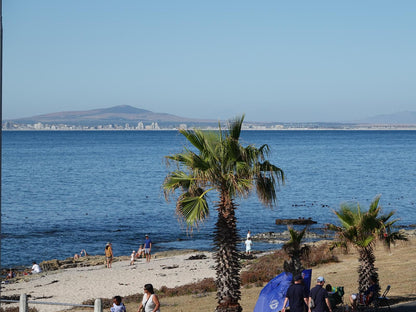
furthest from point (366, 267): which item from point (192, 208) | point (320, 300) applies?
point (192, 208)

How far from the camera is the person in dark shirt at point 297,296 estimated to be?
1367 cm

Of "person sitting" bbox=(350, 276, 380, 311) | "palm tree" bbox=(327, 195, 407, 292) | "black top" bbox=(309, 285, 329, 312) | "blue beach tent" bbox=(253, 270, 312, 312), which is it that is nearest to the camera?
"black top" bbox=(309, 285, 329, 312)

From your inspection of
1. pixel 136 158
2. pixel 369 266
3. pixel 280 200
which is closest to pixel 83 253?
pixel 369 266

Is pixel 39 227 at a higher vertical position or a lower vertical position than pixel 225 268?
lower

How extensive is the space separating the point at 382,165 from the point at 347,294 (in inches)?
4915

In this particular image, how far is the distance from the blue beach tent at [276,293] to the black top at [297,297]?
89 cm

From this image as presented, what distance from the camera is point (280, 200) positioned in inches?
3221

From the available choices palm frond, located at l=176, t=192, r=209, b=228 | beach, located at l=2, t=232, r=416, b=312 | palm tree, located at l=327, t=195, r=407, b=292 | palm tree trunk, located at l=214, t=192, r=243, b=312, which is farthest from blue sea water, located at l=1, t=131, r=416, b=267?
beach, located at l=2, t=232, r=416, b=312

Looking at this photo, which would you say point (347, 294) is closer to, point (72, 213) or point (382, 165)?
point (72, 213)

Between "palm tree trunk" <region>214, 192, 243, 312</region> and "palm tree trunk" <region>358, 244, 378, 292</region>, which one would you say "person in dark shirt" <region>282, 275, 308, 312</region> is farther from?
"palm tree trunk" <region>358, 244, 378, 292</region>

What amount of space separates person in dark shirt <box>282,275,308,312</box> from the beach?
5.50 metres

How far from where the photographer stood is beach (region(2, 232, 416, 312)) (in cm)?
2189

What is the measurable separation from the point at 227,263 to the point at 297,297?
2.54m

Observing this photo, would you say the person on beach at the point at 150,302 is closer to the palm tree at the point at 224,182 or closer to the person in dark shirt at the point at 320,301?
the palm tree at the point at 224,182
